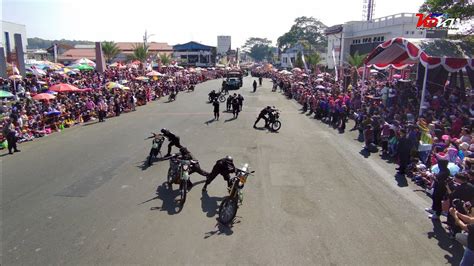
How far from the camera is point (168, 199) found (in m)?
9.03

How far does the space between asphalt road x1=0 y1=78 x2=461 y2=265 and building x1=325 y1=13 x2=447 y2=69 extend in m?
25.3

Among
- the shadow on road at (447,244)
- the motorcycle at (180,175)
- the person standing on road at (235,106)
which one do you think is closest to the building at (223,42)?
the person standing on road at (235,106)

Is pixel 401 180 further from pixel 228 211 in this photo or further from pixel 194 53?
pixel 194 53

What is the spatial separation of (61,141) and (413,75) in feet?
81.1

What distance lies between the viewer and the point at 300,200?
29.5 ft

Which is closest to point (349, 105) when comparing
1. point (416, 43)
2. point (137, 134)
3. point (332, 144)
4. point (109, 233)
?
point (416, 43)

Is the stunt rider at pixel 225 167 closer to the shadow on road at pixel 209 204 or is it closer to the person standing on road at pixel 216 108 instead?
the shadow on road at pixel 209 204

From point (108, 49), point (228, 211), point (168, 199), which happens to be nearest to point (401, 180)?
point (228, 211)

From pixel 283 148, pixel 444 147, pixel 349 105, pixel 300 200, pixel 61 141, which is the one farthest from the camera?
pixel 349 105

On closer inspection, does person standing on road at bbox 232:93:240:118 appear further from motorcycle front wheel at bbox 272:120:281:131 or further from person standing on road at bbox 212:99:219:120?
motorcycle front wheel at bbox 272:120:281:131

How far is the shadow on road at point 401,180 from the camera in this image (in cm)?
1033

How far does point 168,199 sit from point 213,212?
147cm

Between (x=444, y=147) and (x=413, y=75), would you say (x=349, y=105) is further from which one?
(x=444, y=147)

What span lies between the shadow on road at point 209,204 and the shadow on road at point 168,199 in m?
0.64
